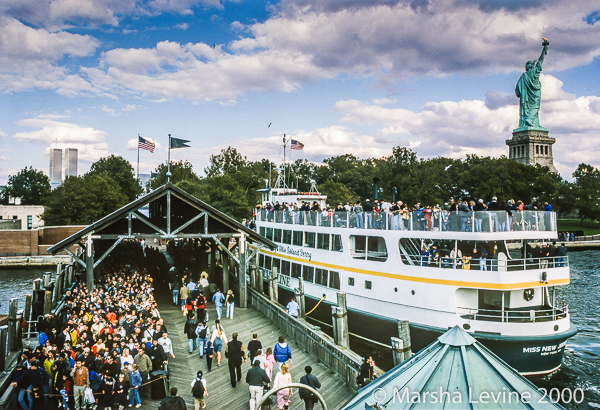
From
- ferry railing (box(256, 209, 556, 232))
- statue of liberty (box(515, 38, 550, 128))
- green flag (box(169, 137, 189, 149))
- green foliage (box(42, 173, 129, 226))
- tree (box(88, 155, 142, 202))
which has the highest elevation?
statue of liberty (box(515, 38, 550, 128))

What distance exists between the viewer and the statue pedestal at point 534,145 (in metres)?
99.9

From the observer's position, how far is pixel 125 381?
11.5m

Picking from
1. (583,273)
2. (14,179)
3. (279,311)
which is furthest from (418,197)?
(14,179)

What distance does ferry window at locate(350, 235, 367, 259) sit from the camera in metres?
24.4

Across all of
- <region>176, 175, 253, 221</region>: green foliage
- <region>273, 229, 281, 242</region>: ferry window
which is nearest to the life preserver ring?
<region>273, 229, 281, 242</region>: ferry window

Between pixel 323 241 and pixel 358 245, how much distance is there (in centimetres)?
244

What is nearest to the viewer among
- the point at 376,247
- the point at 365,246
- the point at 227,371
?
the point at 227,371

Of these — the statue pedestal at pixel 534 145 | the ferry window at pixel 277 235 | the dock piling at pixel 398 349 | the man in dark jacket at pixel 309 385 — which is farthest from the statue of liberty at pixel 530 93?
the man in dark jacket at pixel 309 385

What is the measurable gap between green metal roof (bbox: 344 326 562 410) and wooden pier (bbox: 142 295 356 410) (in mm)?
7291

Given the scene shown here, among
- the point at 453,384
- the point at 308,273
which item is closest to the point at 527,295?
the point at 308,273

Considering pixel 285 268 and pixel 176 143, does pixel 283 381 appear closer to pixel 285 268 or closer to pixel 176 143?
pixel 176 143

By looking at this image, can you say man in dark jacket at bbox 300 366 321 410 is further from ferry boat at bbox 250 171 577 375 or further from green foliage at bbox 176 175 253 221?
green foliage at bbox 176 175 253 221

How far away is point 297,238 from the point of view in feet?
97.0

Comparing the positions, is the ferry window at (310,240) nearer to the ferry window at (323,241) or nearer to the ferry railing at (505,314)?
the ferry window at (323,241)
